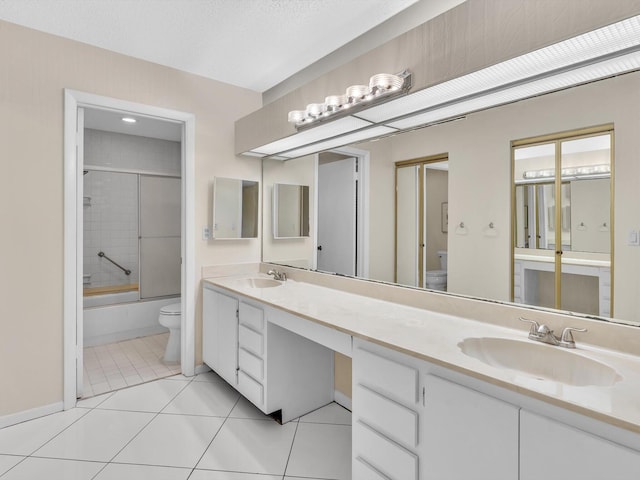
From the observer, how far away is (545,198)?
139 cm

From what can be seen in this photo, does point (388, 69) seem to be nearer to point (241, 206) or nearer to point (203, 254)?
point (241, 206)

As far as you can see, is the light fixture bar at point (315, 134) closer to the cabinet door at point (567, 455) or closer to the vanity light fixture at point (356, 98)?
the vanity light fixture at point (356, 98)

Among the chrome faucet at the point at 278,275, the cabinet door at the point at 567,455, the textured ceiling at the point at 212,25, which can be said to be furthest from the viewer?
the chrome faucet at the point at 278,275

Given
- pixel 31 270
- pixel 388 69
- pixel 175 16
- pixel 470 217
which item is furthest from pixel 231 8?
pixel 31 270

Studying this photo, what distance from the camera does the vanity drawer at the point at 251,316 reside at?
2084 millimetres

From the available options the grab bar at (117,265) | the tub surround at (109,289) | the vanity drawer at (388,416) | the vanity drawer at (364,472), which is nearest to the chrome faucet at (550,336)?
the vanity drawer at (388,416)

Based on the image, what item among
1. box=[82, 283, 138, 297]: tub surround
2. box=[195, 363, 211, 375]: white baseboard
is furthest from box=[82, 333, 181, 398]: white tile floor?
box=[82, 283, 138, 297]: tub surround

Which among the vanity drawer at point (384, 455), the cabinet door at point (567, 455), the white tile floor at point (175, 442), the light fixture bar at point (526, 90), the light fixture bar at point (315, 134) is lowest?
the white tile floor at point (175, 442)

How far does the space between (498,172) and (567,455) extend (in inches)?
42.3

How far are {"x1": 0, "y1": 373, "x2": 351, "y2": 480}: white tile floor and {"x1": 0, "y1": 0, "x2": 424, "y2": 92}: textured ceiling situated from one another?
244 cm

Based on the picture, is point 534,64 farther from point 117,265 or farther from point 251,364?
point 117,265

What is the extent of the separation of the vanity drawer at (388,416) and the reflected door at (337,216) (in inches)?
38.5

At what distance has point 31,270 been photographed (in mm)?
2164

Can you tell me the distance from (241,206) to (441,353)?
2.22m
